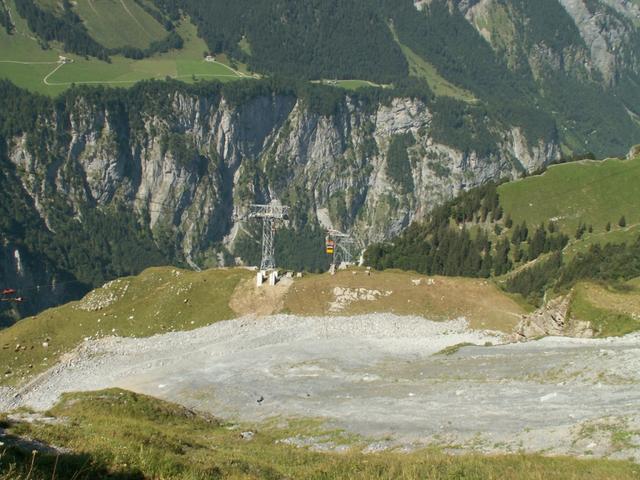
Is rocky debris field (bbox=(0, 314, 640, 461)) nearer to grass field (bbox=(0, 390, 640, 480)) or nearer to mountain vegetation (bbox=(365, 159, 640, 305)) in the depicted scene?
grass field (bbox=(0, 390, 640, 480))

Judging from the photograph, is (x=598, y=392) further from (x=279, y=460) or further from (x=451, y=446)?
(x=279, y=460)

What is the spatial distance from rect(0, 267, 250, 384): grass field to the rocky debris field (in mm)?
2482

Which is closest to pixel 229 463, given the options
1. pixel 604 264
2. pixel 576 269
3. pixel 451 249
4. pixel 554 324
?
pixel 554 324

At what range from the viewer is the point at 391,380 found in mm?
53438

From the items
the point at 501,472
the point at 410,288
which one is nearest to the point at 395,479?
the point at 501,472

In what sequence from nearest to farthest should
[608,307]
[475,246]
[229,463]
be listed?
[229,463] → [608,307] → [475,246]

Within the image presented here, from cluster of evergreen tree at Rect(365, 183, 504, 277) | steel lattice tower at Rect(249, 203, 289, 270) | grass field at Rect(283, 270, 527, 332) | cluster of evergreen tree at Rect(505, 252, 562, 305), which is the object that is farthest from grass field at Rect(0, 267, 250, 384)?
cluster of evergreen tree at Rect(365, 183, 504, 277)

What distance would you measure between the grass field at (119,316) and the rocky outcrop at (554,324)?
3260 cm

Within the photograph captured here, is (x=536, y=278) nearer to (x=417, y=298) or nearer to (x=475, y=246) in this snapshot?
(x=475, y=246)

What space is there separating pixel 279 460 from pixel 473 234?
161 metres

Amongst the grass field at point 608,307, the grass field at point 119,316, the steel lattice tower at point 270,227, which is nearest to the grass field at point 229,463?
the grass field at point 608,307

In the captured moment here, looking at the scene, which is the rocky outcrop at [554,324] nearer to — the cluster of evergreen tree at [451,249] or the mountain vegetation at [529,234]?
the mountain vegetation at [529,234]

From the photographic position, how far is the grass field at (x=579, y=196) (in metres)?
167

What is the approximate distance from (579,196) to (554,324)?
123 metres
